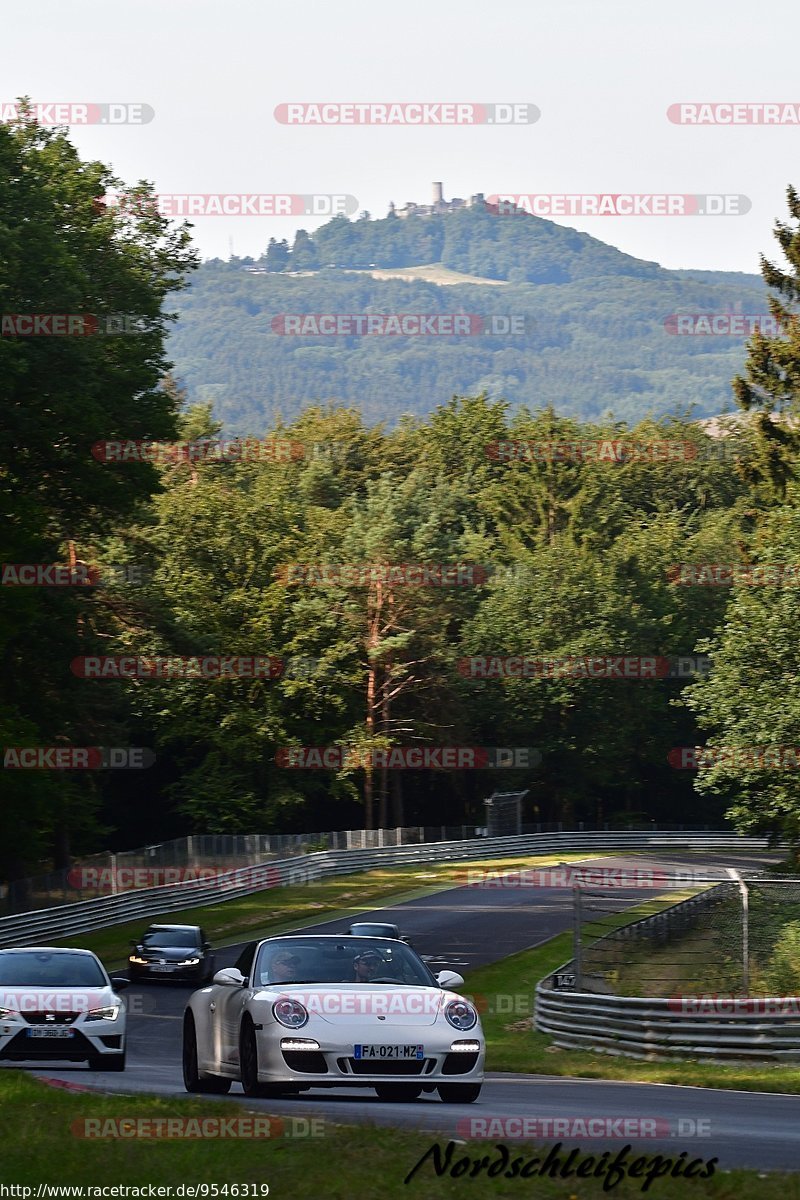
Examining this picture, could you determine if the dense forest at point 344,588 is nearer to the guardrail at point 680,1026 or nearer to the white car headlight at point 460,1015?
the guardrail at point 680,1026

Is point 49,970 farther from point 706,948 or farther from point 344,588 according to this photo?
point 344,588

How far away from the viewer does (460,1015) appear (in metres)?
13.9

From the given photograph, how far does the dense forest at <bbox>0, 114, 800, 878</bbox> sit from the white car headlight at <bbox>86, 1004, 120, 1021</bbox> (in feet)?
69.1

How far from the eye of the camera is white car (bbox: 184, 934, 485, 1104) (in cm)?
1337

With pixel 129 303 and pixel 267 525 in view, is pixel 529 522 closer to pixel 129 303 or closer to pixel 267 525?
pixel 267 525

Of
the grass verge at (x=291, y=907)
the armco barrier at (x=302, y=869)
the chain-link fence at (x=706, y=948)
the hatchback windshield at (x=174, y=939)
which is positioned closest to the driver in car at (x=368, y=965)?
the chain-link fence at (x=706, y=948)

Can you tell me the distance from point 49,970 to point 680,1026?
7.62 metres

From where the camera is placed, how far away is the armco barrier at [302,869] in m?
41.1

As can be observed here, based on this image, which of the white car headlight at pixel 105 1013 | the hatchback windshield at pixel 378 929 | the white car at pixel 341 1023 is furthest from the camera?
the hatchback windshield at pixel 378 929

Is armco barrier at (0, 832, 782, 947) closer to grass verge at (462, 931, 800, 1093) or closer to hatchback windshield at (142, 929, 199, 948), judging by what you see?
hatchback windshield at (142, 929, 199, 948)


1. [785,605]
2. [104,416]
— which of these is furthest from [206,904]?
[785,605]

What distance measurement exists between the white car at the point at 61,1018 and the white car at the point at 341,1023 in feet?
11.0

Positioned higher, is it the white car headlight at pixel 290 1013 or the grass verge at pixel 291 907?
the white car headlight at pixel 290 1013

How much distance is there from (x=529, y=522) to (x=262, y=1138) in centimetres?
8791
